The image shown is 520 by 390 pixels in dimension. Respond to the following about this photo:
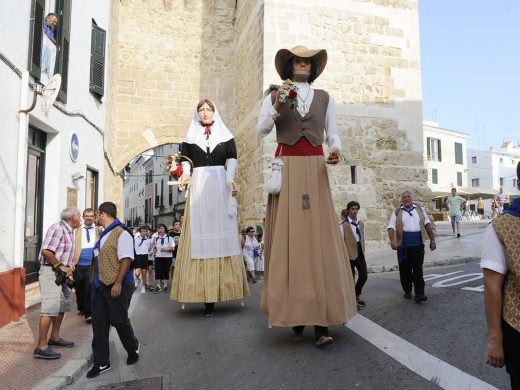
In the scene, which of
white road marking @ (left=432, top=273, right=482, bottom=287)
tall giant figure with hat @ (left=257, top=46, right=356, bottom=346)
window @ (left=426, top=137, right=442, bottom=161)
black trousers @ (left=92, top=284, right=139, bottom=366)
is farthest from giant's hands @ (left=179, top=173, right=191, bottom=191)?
window @ (left=426, top=137, right=442, bottom=161)

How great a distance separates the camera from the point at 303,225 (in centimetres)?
394

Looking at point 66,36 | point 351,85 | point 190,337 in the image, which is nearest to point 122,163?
point 66,36

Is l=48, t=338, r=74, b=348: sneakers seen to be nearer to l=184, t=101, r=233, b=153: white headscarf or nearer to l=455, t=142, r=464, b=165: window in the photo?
l=184, t=101, r=233, b=153: white headscarf

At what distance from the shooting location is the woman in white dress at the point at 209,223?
5.42 m

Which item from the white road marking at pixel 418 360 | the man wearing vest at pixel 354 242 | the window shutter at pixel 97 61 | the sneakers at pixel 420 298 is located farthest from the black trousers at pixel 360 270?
the window shutter at pixel 97 61

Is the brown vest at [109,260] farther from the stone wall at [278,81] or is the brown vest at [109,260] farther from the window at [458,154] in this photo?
the window at [458,154]

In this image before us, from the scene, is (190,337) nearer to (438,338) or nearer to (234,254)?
(234,254)

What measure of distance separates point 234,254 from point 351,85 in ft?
28.1

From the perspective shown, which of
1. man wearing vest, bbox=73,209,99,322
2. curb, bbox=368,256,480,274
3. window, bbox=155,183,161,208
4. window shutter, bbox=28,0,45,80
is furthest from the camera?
window, bbox=155,183,161,208

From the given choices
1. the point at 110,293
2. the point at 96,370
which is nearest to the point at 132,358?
the point at 96,370

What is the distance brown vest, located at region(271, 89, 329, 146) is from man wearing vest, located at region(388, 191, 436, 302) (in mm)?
2870

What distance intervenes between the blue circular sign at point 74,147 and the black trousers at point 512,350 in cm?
847

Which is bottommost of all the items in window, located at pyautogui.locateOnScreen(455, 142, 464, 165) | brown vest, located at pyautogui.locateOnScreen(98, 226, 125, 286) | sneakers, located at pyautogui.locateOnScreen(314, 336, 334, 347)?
sneakers, located at pyautogui.locateOnScreen(314, 336, 334, 347)

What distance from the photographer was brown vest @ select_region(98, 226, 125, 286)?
3.79 metres
